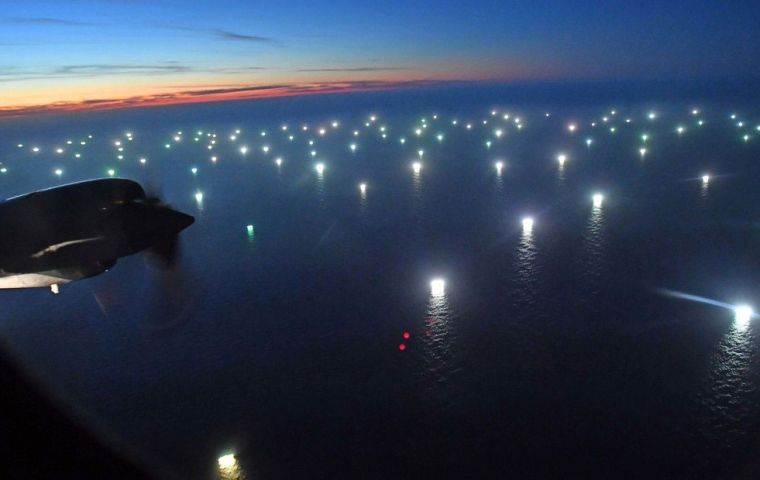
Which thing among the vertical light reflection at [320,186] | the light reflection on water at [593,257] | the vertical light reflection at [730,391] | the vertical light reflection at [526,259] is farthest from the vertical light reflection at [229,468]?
the vertical light reflection at [320,186]

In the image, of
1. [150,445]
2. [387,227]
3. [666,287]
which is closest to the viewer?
[150,445]

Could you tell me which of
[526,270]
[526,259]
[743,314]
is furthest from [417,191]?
[743,314]

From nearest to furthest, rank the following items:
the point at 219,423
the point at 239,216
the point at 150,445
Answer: the point at 150,445, the point at 219,423, the point at 239,216

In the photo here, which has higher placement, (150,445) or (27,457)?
(27,457)

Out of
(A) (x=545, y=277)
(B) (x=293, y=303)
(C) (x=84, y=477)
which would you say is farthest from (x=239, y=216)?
(C) (x=84, y=477)

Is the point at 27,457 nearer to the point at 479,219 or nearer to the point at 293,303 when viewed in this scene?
the point at 293,303

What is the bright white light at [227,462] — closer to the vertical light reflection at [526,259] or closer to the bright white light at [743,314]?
the vertical light reflection at [526,259]

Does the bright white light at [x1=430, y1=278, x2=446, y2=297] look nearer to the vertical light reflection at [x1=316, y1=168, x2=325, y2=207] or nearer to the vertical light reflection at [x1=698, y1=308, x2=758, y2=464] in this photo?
the vertical light reflection at [x1=698, y1=308, x2=758, y2=464]

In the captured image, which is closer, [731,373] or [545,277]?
[731,373]
